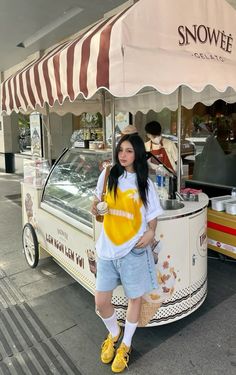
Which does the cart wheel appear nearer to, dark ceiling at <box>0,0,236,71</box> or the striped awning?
the striped awning

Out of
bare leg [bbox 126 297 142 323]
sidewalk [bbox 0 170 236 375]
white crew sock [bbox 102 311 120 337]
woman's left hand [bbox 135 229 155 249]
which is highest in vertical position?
woman's left hand [bbox 135 229 155 249]

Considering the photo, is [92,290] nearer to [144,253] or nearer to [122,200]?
[144,253]

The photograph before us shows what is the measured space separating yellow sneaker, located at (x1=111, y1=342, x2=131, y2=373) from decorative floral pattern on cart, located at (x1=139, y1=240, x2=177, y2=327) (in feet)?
0.99

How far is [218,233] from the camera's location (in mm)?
4191

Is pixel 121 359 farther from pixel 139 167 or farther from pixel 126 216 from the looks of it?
pixel 139 167

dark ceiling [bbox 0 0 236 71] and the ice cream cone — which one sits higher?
dark ceiling [bbox 0 0 236 71]

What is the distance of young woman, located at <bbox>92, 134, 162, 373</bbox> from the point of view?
2371 millimetres

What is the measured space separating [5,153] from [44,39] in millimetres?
5803

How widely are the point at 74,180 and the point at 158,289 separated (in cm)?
186

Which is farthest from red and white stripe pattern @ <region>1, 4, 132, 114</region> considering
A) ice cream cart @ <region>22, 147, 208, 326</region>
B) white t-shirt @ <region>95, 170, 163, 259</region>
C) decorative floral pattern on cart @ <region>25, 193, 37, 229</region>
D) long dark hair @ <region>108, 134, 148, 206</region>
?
decorative floral pattern on cart @ <region>25, 193, 37, 229</region>

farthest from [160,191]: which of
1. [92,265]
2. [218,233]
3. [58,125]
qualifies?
[58,125]

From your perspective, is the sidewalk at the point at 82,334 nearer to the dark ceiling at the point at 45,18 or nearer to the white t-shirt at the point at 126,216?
the white t-shirt at the point at 126,216

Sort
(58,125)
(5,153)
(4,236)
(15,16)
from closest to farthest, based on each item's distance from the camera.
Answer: (4,236), (15,16), (58,125), (5,153)

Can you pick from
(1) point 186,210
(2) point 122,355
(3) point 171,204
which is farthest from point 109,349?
(3) point 171,204
